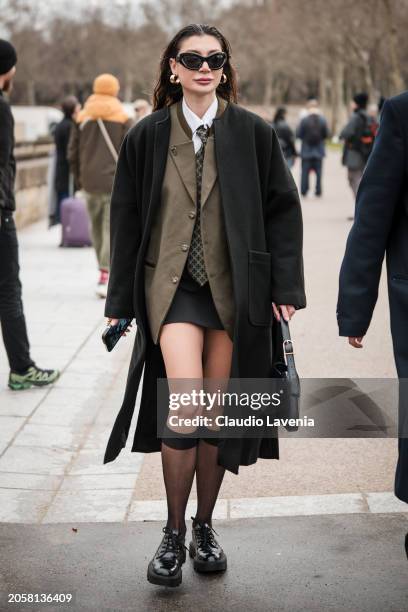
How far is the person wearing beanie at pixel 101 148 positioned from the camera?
10.0m

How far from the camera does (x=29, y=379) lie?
6.68 meters

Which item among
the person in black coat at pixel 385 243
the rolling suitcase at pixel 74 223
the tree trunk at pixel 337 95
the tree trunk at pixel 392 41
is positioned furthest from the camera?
the tree trunk at pixel 337 95

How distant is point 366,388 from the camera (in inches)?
262

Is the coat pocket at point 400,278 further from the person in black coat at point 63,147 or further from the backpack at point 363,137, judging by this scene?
the backpack at point 363,137

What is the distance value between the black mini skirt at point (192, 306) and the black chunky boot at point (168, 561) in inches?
28.7

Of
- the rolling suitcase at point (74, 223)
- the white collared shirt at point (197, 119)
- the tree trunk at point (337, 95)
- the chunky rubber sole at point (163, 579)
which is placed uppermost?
the white collared shirt at point (197, 119)

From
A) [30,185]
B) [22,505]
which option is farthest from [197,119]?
[30,185]

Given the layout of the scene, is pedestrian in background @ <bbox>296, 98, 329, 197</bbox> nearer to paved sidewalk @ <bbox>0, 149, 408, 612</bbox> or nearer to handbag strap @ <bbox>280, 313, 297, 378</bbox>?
paved sidewalk @ <bbox>0, 149, 408, 612</bbox>

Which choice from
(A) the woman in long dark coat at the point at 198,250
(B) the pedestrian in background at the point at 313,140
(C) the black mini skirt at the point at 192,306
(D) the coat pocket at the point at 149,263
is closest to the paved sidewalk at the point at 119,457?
(A) the woman in long dark coat at the point at 198,250

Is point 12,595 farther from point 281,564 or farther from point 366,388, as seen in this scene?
point 366,388

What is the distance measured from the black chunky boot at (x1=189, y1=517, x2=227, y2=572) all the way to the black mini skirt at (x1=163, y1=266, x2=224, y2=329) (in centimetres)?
75

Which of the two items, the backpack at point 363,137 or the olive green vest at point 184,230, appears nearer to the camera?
the olive green vest at point 184,230

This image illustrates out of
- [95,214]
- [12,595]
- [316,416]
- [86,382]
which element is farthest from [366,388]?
[95,214]

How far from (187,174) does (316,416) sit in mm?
2484
